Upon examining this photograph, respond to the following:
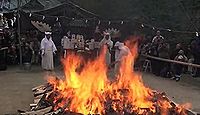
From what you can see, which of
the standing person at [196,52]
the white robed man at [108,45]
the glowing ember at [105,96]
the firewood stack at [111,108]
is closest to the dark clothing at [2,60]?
the white robed man at [108,45]

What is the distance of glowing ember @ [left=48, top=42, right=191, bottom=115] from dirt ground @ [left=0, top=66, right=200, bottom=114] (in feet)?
5.89

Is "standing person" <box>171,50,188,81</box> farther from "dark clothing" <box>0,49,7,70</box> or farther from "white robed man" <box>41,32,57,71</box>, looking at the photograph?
"dark clothing" <box>0,49,7,70</box>

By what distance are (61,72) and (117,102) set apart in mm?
9446

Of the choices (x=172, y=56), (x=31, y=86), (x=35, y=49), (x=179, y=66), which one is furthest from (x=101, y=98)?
(x=35, y=49)

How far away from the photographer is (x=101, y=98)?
8.55 m

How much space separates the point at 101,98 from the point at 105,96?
14 centimetres

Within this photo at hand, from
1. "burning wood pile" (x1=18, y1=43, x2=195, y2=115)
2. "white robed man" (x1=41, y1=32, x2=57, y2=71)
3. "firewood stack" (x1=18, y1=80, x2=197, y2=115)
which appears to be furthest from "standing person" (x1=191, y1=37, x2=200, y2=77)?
"firewood stack" (x1=18, y1=80, x2=197, y2=115)

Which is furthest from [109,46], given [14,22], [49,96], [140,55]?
[49,96]

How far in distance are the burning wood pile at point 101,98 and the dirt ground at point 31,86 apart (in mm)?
1329

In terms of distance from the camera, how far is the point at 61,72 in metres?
17.6

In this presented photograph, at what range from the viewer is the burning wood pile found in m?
8.23

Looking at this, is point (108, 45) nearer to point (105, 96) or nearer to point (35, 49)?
point (35, 49)

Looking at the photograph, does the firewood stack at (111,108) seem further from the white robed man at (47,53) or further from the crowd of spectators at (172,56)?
the white robed man at (47,53)

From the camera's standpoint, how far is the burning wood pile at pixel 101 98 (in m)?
8.23
